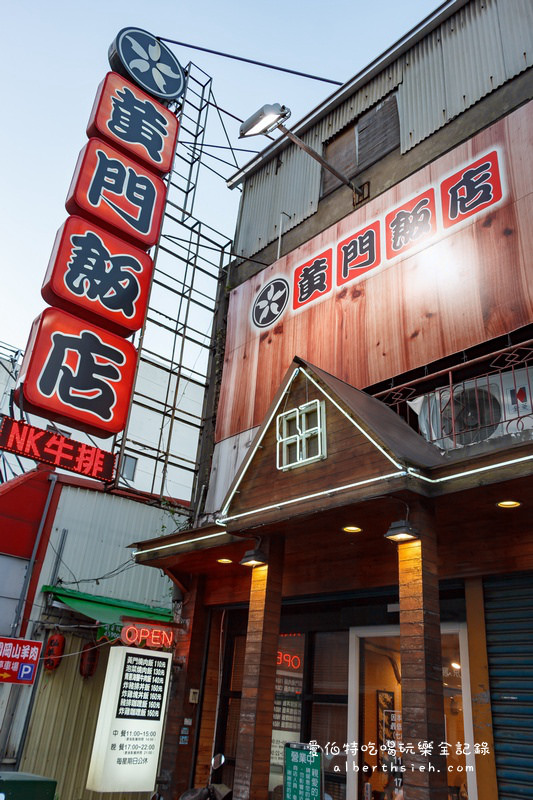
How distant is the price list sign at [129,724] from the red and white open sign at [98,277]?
19.9ft

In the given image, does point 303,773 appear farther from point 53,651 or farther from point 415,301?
point 53,651

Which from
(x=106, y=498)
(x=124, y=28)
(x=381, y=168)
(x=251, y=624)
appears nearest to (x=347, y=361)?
(x=381, y=168)

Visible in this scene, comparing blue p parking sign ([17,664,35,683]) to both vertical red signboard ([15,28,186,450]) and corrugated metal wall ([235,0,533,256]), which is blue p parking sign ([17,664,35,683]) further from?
corrugated metal wall ([235,0,533,256])

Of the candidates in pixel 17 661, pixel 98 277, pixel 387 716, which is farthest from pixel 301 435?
pixel 17 661

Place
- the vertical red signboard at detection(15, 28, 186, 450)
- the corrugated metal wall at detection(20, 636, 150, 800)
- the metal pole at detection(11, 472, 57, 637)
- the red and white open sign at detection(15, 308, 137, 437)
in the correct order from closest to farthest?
the red and white open sign at detection(15, 308, 137, 437) < the vertical red signboard at detection(15, 28, 186, 450) < the corrugated metal wall at detection(20, 636, 150, 800) < the metal pole at detection(11, 472, 57, 637)

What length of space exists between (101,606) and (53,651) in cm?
134

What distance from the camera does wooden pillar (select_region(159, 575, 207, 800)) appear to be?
10.2m

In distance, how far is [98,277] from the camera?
1179cm

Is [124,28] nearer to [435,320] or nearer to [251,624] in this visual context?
[435,320]

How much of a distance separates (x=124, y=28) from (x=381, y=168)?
774 centimetres

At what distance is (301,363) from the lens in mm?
8227

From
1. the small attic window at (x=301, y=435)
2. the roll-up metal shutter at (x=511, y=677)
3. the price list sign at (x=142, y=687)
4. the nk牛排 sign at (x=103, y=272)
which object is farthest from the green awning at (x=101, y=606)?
the roll-up metal shutter at (x=511, y=677)

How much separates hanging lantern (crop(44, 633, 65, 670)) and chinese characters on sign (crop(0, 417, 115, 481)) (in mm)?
4584

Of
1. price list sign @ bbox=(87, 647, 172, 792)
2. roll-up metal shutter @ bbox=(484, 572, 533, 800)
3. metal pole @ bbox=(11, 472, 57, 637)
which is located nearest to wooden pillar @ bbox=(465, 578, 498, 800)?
roll-up metal shutter @ bbox=(484, 572, 533, 800)
